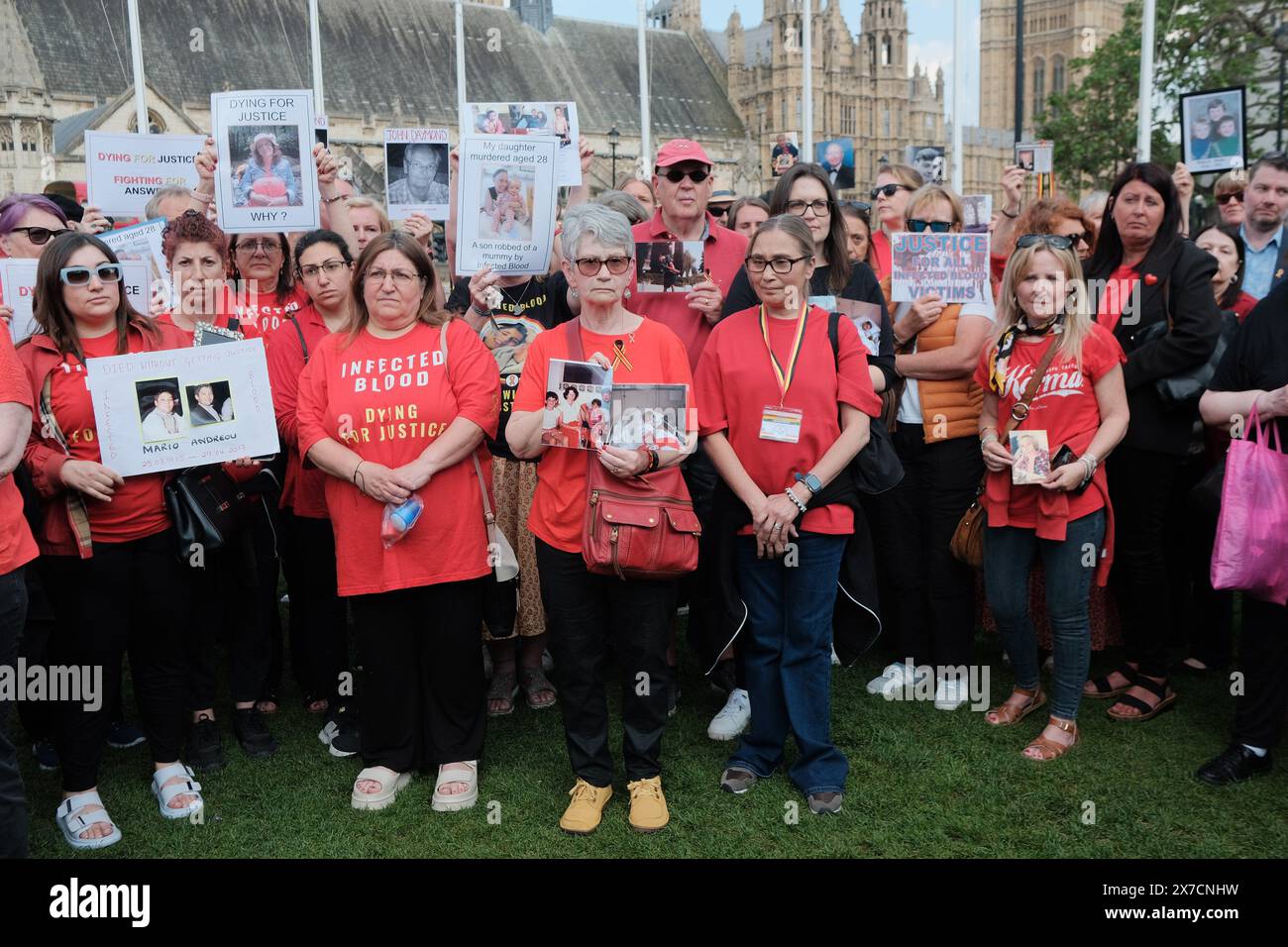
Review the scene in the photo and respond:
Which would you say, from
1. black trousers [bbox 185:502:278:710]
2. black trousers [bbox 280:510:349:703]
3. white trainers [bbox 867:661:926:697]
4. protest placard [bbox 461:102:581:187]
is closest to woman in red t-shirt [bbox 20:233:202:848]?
black trousers [bbox 185:502:278:710]

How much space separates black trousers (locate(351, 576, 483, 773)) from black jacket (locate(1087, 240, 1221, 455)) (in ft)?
10.6

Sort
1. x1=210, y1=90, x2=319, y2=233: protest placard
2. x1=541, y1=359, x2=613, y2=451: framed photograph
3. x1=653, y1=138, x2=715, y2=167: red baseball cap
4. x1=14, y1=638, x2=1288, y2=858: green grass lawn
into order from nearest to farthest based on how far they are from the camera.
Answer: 1. x1=541, y1=359, x2=613, y2=451: framed photograph
2. x1=14, y1=638, x2=1288, y2=858: green grass lawn
3. x1=653, y1=138, x2=715, y2=167: red baseball cap
4. x1=210, y1=90, x2=319, y2=233: protest placard

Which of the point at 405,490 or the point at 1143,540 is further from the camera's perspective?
the point at 1143,540

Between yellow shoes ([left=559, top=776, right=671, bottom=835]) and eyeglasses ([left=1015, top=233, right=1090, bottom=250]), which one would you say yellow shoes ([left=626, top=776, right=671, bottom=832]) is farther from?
eyeglasses ([left=1015, top=233, right=1090, bottom=250])

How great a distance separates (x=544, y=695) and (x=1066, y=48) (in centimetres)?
8701

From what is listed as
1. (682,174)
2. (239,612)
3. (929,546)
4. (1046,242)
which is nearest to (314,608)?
(239,612)

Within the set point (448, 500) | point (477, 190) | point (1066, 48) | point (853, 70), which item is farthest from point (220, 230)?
point (1066, 48)

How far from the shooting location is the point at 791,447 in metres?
4.07

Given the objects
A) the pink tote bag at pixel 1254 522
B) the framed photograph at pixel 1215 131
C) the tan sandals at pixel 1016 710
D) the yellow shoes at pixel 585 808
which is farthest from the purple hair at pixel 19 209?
the framed photograph at pixel 1215 131

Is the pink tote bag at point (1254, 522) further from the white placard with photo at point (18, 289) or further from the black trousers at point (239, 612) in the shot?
the white placard with photo at point (18, 289)

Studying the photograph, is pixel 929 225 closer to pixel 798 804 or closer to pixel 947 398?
pixel 947 398

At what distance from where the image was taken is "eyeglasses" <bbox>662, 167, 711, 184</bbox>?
15.9ft

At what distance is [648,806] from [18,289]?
3711 mm
